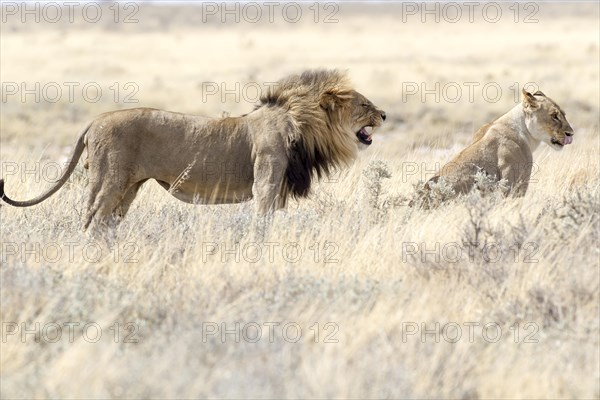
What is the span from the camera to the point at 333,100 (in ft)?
27.8

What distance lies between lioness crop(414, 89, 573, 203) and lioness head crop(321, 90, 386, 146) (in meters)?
0.67

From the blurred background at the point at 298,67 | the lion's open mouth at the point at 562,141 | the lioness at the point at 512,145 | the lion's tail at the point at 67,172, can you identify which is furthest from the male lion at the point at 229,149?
the blurred background at the point at 298,67

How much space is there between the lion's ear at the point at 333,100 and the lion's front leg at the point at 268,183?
70cm

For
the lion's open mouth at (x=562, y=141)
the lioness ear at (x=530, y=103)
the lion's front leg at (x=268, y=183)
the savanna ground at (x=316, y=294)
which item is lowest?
the savanna ground at (x=316, y=294)

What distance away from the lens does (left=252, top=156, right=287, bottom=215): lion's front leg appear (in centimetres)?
795

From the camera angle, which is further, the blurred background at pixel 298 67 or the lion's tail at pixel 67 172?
the blurred background at pixel 298 67

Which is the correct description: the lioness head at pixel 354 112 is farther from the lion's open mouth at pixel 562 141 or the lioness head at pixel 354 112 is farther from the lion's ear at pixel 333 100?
the lion's open mouth at pixel 562 141

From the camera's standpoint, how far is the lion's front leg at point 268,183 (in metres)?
7.95

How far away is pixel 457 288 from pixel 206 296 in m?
1.41

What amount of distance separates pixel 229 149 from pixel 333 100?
3.12 ft

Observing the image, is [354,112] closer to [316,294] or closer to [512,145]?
[512,145]

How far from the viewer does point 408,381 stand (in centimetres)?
475

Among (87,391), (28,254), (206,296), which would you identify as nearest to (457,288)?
(206,296)

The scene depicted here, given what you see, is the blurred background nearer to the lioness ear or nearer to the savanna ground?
the lioness ear
